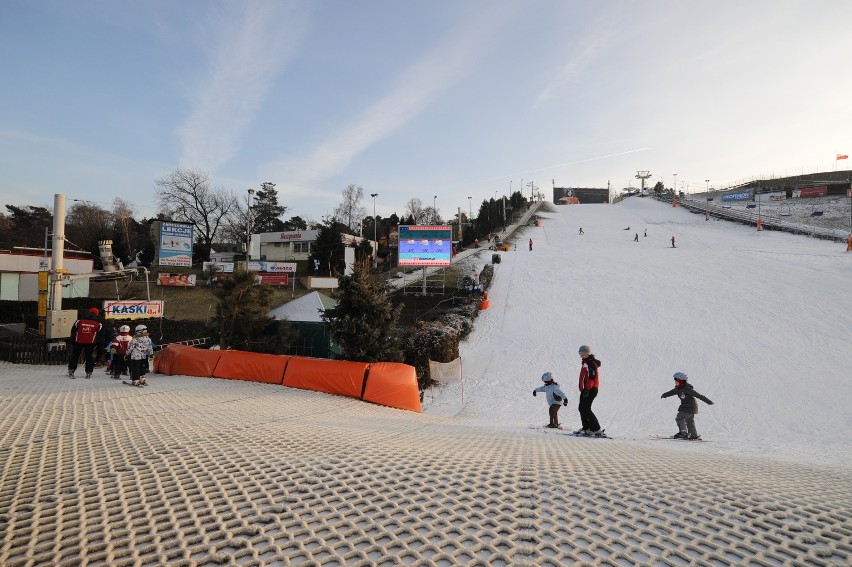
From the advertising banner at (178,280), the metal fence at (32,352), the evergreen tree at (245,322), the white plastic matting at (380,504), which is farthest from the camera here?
the advertising banner at (178,280)

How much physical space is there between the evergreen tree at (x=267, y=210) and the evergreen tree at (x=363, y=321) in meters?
69.2

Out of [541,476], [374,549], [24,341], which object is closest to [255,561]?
[374,549]

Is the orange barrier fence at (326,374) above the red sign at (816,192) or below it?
below

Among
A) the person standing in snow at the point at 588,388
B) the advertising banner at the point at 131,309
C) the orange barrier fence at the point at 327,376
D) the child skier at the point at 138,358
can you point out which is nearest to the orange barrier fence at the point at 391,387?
the orange barrier fence at the point at 327,376

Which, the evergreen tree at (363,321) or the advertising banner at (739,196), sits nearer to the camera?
the evergreen tree at (363,321)

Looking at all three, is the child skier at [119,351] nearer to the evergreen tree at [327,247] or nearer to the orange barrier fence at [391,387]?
the orange barrier fence at [391,387]

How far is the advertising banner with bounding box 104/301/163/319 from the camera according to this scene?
1803 cm

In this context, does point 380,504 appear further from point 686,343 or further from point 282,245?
point 282,245

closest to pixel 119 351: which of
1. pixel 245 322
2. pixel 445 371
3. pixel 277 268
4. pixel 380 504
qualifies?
pixel 245 322

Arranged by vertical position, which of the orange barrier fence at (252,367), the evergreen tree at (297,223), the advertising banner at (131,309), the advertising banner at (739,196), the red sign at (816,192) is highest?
the advertising banner at (739,196)

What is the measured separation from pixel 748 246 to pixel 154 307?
4571cm

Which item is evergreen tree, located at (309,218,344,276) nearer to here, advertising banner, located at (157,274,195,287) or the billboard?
advertising banner, located at (157,274,195,287)

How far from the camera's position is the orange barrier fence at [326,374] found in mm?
9703

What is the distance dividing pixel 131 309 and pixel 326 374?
1369 cm
